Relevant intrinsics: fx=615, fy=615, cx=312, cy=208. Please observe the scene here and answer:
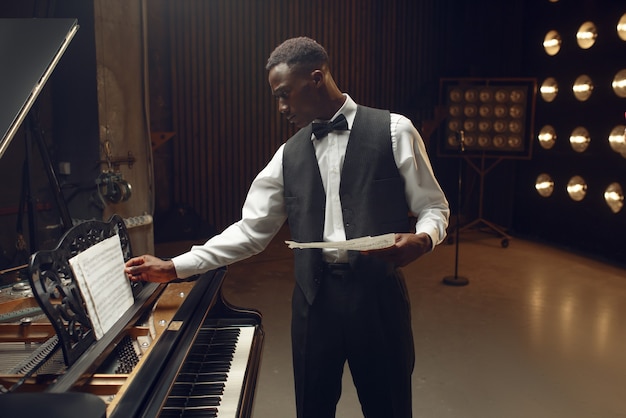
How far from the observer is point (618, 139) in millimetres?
5688

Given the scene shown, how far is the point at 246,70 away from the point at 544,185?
3.58m

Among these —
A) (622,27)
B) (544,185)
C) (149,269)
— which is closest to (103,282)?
(149,269)

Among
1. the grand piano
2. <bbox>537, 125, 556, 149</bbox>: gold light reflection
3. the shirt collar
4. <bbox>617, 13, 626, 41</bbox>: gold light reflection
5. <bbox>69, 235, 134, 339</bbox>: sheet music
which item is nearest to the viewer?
the grand piano

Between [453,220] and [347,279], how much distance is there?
654 centimetres

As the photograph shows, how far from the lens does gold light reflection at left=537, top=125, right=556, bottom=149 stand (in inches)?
264

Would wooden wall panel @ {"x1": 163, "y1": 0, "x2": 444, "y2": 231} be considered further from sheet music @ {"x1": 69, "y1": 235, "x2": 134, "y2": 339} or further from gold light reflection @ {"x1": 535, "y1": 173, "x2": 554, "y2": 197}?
sheet music @ {"x1": 69, "y1": 235, "x2": 134, "y2": 339}

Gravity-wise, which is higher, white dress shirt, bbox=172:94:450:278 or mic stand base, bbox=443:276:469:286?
white dress shirt, bbox=172:94:450:278

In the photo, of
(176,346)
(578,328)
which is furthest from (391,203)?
(578,328)

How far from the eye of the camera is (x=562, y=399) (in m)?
3.09

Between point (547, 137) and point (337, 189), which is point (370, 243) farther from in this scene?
point (547, 137)

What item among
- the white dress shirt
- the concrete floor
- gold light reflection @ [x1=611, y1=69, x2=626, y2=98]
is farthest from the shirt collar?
gold light reflection @ [x1=611, y1=69, x2=626, y2=98]

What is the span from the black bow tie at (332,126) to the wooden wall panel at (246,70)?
5.22 metres

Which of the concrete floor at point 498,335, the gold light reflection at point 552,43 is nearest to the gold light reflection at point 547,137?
the gold light reflection at point 552,43

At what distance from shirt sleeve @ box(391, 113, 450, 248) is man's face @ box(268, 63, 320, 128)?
26cm
